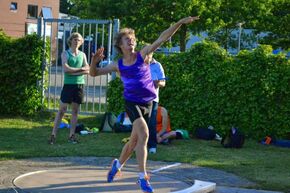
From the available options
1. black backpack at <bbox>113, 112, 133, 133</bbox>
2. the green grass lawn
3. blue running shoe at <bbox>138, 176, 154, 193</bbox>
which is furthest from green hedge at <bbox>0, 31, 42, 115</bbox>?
blue running shoe at <bbox>138, 176, 154, 193</bbox>

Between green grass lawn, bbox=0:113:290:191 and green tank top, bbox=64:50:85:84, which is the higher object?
green tank top, bbox=64:50:85:84

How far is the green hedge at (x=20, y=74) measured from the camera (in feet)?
42.6

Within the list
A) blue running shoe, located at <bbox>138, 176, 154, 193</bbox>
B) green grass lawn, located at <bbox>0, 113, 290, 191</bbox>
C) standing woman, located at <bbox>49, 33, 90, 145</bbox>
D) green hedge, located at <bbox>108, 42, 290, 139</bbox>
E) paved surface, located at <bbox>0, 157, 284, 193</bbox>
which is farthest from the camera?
green hedge, located at <bbox>108, 42, 290, 139</bbox>

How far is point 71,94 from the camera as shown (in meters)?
9.72

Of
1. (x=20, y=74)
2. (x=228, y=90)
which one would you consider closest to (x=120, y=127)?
(x=228, y=90)

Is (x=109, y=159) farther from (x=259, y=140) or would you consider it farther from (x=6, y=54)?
(x=6, y=54)

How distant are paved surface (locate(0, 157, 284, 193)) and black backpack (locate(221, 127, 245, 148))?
90.1 inches

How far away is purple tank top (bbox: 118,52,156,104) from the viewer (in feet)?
20.9

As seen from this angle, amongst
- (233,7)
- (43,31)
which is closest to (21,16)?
(233,7)

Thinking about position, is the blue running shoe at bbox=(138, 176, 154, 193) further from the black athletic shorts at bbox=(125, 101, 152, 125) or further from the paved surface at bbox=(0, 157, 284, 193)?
the black athletic shorts at bbox=(125, 101, 152, 125)

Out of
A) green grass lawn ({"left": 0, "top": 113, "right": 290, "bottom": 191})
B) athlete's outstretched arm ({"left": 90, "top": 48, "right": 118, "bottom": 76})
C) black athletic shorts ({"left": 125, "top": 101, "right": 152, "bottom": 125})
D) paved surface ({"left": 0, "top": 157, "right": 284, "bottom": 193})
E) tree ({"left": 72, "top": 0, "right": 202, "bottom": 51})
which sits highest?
tree ({"left": 72, "top": 0, "right": 202, "bottom": 51})

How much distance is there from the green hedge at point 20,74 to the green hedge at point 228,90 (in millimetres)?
3127

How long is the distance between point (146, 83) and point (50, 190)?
1.61 m

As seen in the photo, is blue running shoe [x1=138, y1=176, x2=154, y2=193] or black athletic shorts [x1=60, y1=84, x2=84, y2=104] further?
black athletic shorts [x1=60, y1=84, x2=84, y2=104]
